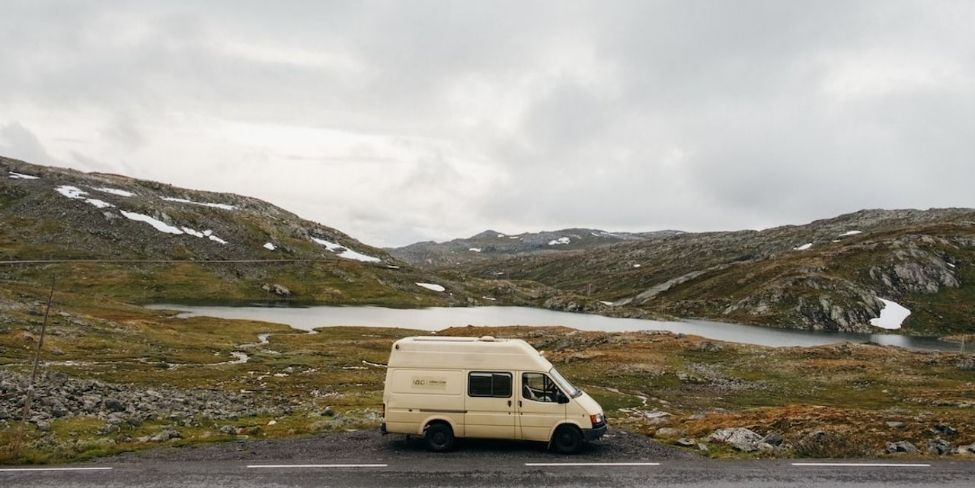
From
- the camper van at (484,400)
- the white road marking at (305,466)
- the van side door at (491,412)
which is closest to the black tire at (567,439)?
the camper van at (484,400)

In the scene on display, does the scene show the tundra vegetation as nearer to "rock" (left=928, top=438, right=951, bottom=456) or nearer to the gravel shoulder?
"rock" (left=928, top=438, right=951, bottom=456)

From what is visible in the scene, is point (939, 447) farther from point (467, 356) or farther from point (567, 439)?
point (467, 356)

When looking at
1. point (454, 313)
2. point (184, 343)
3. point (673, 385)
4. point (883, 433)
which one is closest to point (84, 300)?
point (184, 343)

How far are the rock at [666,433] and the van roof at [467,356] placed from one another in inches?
314

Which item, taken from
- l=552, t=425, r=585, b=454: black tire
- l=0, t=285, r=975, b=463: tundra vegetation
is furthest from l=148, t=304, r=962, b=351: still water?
l=552, t=425, r=585, b=454: black tire

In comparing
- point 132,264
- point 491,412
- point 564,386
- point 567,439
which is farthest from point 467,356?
point 132,264

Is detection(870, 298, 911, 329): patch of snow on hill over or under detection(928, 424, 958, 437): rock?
over

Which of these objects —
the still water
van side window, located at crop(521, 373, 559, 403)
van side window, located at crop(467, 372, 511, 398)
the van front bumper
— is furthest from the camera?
the still water

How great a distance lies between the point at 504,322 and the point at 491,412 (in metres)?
137

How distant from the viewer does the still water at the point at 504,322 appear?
129875 mm

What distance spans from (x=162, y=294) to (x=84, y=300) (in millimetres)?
44501

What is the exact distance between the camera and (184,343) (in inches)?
3014

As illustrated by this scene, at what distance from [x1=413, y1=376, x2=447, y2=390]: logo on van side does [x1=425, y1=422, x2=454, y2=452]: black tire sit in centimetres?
156

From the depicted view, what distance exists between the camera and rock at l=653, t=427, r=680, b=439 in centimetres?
2727
